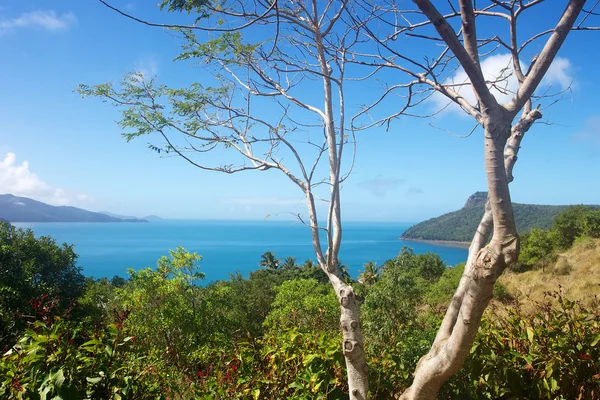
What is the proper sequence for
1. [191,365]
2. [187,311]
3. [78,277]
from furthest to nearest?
[78,277], [187,311], [191,365]

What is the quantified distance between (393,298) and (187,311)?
13.7 feet

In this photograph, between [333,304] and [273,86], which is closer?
[273,86]

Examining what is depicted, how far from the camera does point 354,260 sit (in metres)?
70.1

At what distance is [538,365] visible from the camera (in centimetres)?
207

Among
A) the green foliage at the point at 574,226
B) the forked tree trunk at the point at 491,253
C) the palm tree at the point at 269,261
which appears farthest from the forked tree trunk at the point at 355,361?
the palm tree at the point at 269,261

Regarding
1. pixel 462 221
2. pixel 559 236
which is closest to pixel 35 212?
pixel 462 221

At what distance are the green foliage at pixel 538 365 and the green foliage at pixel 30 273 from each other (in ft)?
26.3

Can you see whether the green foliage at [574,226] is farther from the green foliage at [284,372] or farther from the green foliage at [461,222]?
the green foliage at [461,222]

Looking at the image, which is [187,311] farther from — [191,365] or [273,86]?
[273,86]

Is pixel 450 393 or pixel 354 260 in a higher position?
pixel 450 393

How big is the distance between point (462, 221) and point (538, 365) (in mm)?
79862

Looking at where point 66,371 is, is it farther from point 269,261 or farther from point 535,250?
point 269,261

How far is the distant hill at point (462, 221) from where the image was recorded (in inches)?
2198

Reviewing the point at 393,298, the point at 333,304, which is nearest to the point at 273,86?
the point at 393,298
